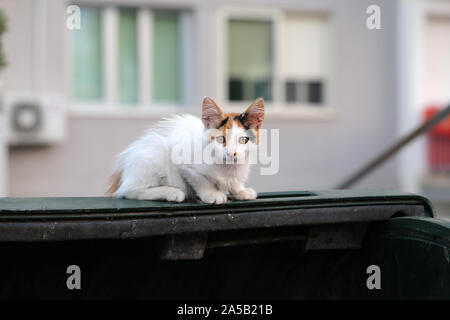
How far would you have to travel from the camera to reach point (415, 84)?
805 centimetres

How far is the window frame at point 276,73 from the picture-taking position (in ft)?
25.3

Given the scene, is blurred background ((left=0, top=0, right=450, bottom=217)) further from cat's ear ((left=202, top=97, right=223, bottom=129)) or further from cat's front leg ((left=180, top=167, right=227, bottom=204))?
cat's ear ((left=202, top=97, right=223, bottom=129))

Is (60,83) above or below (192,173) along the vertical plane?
above

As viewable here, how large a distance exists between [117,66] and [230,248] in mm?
6111

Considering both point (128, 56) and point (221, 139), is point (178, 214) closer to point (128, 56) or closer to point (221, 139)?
point (221, 139)

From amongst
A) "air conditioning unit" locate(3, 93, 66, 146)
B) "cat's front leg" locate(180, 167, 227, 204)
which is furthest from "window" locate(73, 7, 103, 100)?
"cat's front leg" locate(180, 167, 227, 204)

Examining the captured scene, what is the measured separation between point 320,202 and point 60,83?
617cm

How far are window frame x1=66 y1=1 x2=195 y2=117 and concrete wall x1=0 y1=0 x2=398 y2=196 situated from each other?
105 mm

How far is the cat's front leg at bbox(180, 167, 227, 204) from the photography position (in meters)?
1.69

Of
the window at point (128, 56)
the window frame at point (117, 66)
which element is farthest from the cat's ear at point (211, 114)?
the window at point (128, 56)

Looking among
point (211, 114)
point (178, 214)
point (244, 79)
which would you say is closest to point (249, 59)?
point (244, 79)
